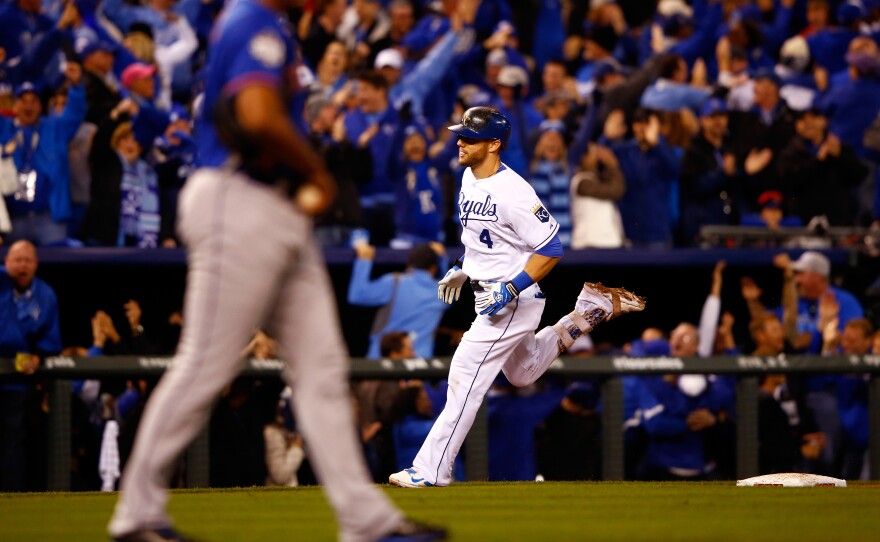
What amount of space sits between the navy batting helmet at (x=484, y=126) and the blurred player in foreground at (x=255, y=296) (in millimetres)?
3114

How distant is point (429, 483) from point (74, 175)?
5.32 meters

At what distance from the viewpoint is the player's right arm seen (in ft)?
14.6

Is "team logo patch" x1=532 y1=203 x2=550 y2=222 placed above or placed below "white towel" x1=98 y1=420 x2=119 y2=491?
above

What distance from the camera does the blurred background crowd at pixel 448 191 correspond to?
33.4ft

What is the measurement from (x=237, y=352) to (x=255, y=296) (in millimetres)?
204

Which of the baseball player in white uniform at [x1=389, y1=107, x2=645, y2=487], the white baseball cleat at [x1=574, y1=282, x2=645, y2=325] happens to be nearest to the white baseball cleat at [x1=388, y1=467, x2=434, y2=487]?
the baseball player in white uniform at [x1=389, y1=107, x2=645, y2=487]

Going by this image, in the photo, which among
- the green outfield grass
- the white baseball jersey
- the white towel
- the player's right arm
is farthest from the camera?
the white towel

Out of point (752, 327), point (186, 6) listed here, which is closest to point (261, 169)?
point (752, 327)

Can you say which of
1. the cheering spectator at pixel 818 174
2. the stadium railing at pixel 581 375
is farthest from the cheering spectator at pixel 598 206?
the stadium railing at pixel 581 375

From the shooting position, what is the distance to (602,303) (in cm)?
840

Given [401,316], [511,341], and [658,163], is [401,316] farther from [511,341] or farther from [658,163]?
[511,341]

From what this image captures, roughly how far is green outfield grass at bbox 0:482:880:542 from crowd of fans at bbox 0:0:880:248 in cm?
462

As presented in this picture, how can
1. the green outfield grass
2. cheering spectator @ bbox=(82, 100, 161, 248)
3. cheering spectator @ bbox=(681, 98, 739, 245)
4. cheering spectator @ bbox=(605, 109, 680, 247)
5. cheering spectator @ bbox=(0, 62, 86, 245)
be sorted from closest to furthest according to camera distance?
the green outfield grass, cheering spectator @ bbox=(0, 62, 86, 245), cheering spectator @ bbox=(82, 100, 161, 248), cheering spectator @ bbox=(605, 109, 680, 247), cheering spectator @ bbox=(681, 98, 739, 245)

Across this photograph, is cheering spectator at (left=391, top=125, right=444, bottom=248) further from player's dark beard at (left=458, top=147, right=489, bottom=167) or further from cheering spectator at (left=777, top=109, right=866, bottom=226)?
player's dark beard at (left=458, top=147, right=489, bottom=167)
